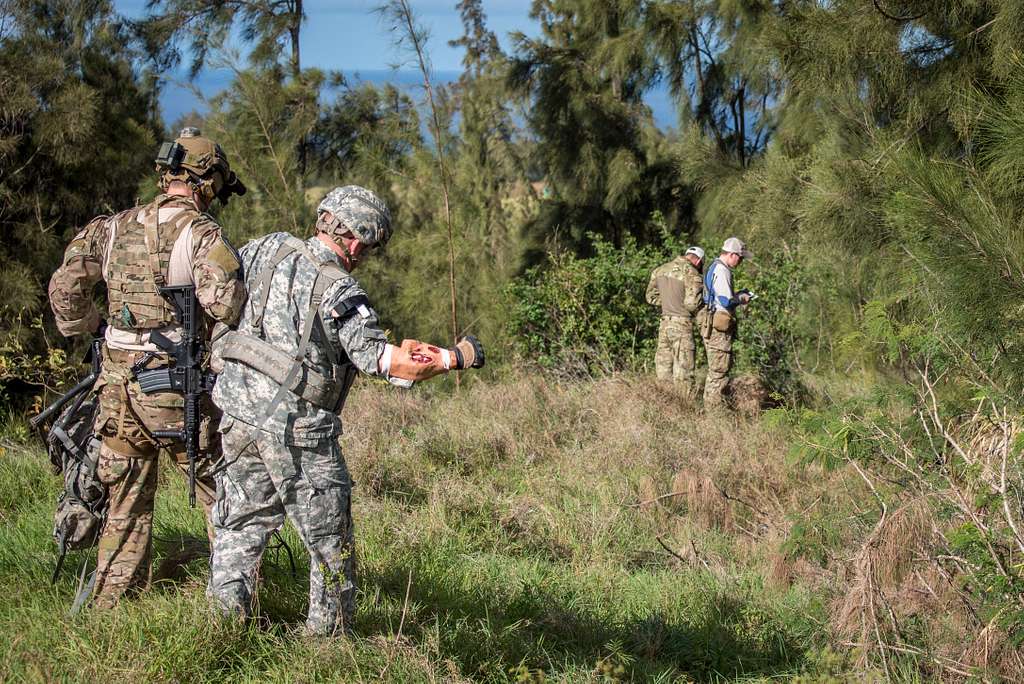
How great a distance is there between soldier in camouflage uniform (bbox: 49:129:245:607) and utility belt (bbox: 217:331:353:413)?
0.47 m

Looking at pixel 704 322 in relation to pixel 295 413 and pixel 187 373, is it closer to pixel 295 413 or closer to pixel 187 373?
pixel 187 373

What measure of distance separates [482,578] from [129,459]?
1561 mm

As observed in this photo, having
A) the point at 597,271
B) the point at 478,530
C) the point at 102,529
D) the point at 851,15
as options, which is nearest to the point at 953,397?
the point at 851,15

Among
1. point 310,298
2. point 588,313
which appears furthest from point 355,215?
point 588,313

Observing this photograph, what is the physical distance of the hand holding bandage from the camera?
2.80 meters

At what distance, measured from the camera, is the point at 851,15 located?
514 centimetres

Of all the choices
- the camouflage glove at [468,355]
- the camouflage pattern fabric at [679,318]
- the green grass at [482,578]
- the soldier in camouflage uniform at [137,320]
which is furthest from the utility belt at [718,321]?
the camouflage glove at [468,355]

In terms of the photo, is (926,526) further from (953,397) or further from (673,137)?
(673,137)

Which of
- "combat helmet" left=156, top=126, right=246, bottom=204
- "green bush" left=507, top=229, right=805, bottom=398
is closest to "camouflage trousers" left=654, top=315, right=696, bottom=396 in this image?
"green bush" left=507, top=229, right=805, bottom=398

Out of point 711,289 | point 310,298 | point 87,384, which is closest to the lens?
point 310,298

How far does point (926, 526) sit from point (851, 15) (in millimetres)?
2841

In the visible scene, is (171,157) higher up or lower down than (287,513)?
higher up

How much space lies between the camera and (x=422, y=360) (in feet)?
9.25

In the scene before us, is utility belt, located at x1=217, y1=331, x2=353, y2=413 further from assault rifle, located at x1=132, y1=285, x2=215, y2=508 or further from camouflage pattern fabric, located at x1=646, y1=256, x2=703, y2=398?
camouflage pattern fabric, located at x1=646, y1=256, x2=703, y2=398
